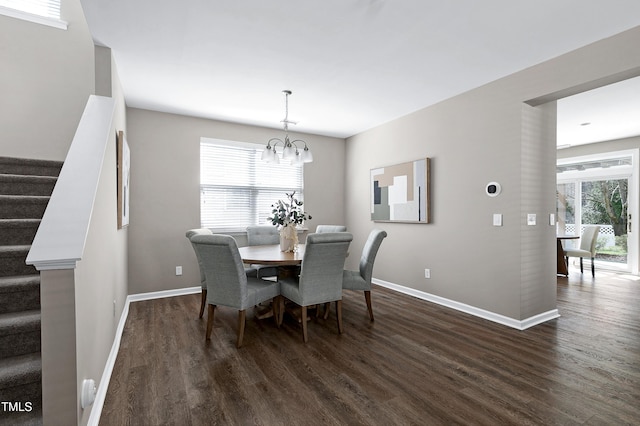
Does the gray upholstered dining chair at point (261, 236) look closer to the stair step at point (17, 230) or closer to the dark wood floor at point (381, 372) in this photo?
the dark wood floor at point (381, 372)

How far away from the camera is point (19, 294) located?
158cm

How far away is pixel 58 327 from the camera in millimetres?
1192

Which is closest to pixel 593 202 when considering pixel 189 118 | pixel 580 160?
pixel 580 160

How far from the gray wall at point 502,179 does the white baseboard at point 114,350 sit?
3.32 metres

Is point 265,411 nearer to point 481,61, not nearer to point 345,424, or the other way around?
point 345,424

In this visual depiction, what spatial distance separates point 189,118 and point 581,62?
4416 millimetres

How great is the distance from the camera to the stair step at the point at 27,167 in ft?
7.77

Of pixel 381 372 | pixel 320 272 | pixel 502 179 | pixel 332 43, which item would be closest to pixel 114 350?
pixel 320 272

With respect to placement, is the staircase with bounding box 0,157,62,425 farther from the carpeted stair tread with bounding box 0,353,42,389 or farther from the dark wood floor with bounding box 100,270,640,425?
the dark wood floor with bounding box 100,270,640,425

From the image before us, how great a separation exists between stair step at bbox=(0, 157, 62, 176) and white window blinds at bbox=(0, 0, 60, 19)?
2014mm

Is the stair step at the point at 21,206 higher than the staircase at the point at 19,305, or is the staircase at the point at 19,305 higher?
the stair step at the point at 21,206

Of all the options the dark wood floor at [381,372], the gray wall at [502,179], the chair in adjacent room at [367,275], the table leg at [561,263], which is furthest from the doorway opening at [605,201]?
the chair in adjacent room at [367,275]

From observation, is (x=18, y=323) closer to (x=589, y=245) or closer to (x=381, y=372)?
(x=381, y=372)

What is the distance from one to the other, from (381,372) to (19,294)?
2.23m
